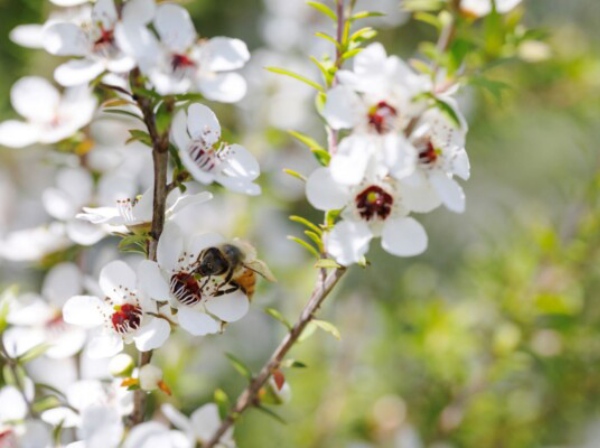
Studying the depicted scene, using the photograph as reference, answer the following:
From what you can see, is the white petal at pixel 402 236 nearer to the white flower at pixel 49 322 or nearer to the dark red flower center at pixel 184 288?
the dark red flower center at pixel 184 288

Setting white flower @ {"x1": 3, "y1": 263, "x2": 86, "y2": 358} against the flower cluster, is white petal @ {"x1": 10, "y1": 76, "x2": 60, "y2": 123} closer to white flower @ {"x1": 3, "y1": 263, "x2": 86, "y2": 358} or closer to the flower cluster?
white flower @ {"x1": 3, "y1": 263, "x2": 86, "y2": 358}

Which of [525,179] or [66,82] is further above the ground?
[66,82]

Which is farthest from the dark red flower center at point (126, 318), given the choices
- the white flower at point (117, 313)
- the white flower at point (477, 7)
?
the white flower at point (477, 7)

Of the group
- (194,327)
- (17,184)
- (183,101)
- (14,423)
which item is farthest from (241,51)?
(17,184)

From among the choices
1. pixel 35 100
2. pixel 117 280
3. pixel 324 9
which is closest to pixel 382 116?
pixel 324 9

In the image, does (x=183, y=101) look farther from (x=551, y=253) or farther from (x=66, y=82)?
(x=551, y=253)

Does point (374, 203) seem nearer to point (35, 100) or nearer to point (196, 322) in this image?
point (196, 322)
